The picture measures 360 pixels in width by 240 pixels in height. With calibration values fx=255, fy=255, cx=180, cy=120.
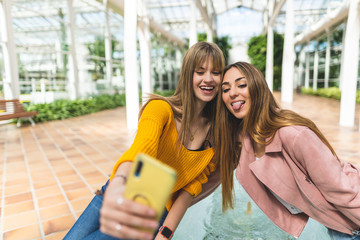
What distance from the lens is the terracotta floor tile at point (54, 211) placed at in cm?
252

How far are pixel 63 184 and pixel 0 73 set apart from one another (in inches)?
230

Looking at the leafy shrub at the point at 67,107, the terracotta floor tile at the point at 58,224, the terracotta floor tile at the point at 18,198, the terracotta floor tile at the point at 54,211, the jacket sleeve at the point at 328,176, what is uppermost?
the jacket sleeve at the point at 328,176

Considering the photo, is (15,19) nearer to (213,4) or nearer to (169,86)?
(169,86)

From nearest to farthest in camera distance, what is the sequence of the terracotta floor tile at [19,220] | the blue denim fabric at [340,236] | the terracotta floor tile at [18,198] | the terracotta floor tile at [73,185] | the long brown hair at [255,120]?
the blue denim fabric at [340,236]
the long brown hair at [255,120]
the terracotta floor tile at [19,220]
the terracotta floor tile at [18,198]
the terracotta floor tile at [73,185]

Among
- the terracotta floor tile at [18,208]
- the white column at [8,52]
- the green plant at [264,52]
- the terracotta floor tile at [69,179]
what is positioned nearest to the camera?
the terracotta floor tile at [18,208]

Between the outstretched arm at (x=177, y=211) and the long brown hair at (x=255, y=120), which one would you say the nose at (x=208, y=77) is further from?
the outstretched arm at (x=177, y=211)

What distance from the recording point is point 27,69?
885cm

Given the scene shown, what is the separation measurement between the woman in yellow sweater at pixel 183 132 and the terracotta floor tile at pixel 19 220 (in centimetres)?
134

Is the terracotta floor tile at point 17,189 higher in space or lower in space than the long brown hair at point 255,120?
lower

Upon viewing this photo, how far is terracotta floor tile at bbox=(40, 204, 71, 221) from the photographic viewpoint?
8.27ft

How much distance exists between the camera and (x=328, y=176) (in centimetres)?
138

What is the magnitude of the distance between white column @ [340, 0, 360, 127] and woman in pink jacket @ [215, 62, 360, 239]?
19.2ft

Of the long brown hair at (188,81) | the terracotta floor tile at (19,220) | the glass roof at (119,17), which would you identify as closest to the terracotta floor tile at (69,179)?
the terracotta floor tile at (19,220)

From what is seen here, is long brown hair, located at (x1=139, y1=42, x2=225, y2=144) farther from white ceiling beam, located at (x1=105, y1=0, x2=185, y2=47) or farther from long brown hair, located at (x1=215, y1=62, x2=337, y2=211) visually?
white ceiling beam, located at (x1=105, y1=0, x2=185, y2=47)
